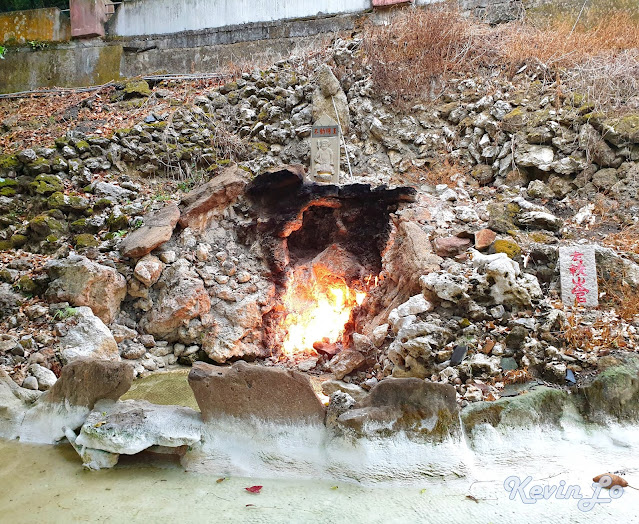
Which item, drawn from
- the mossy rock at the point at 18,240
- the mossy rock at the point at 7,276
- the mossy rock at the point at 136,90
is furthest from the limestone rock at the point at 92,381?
the mossy rock at the point at 136,90

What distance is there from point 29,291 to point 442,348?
441cm

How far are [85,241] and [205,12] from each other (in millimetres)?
6551

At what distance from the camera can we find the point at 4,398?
11.3 feet

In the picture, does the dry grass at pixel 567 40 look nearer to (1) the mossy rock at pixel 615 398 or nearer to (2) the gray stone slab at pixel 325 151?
(2) the gray stone slab at pixel 325 151

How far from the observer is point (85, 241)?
5.61 metres

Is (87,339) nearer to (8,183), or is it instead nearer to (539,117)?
(8,183)

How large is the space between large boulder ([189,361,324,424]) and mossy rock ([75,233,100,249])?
3.36 meters

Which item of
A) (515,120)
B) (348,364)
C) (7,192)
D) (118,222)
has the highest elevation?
(515,120)

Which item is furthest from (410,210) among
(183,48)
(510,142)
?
(183,48)

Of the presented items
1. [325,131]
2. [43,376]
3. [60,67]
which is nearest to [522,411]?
[43,376]

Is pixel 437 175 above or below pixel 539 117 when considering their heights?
below

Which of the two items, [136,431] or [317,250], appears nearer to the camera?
[136,431]

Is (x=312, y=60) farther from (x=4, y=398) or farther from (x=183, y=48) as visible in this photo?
(x=4, y=398)

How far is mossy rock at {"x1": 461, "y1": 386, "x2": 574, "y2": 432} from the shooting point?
2.88 metres
